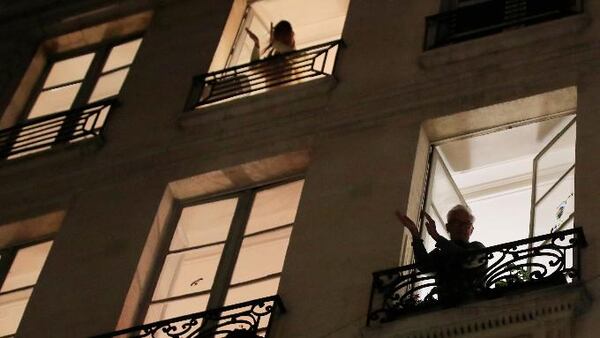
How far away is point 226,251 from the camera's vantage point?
10.0 meters

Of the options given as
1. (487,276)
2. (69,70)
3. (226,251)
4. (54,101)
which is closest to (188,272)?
(226,251)

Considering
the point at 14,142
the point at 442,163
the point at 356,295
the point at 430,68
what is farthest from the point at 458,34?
the point at 14,142

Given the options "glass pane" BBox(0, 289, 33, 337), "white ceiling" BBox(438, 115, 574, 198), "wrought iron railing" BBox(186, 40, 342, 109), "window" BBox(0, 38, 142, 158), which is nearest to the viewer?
"white ceiling" BBox(438, 115, 574, 198)

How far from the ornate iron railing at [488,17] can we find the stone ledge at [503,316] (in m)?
2.90

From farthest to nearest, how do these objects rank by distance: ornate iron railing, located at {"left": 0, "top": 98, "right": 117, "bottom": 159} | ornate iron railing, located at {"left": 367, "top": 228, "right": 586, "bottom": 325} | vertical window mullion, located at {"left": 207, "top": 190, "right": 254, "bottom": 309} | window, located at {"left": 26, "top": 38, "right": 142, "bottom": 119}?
window, located at {"left": 26, "top": 38, "right": 142, "bottom": 119}, ornate iron railing, located at {"left": 0, "top": 98, "right": 117, "bottom": 159}, vertical window mullion, located at {"left": 207, "top": 190, "right": 254, "bottom": 309}, ornate iron railing, located at {"left": 367, "top": 228, "right": 586, "bottom": 325}

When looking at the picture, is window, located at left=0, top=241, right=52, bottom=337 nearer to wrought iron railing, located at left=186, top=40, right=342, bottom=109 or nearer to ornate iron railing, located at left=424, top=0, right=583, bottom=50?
wrought iron railing, located at left=186, top=40, right=342, bottom=109

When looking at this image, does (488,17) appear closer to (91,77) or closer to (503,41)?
(503,41)

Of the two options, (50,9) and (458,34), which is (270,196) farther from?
(50,9)

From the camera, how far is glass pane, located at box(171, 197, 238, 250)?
10.3 metres

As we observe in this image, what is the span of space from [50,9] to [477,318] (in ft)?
21.1

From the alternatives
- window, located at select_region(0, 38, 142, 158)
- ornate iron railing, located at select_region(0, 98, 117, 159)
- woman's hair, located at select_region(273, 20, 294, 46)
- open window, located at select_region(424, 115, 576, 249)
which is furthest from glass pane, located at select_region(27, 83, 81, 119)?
open window, located at select_region(424, 115, 576, 249)

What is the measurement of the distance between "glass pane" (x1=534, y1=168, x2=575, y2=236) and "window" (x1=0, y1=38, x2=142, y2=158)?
3.87m

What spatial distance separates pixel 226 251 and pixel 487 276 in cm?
209

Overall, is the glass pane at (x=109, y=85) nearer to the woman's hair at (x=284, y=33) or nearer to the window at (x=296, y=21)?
the window at (x=296, y=21)
